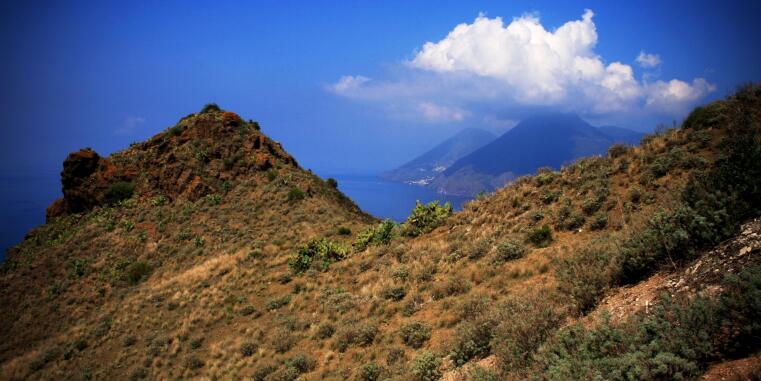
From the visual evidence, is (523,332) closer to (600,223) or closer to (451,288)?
(451,288)

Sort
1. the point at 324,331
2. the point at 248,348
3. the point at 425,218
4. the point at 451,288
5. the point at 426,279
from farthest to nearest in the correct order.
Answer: the point at 425,218
the point at 426,279
the point at 248,348
the point at 324,331
the point at 451,288

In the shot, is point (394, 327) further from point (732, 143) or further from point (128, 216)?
point (128, 216)

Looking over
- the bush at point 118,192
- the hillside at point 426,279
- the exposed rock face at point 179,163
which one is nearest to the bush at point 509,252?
the hillside at point 426,279

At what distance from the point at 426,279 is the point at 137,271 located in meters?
22.0

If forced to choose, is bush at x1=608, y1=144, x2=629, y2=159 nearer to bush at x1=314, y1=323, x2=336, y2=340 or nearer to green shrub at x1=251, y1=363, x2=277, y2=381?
bush at x1=314, y1=323, x2=336, y2=340

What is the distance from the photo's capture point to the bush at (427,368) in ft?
23.1

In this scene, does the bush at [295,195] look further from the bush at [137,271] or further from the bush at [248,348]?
the bush at [248,348]

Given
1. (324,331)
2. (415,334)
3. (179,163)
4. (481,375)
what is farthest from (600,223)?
(179,163)

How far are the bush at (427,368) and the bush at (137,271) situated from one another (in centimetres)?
2485

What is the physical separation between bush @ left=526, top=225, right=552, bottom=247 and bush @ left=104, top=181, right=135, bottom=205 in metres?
36.0

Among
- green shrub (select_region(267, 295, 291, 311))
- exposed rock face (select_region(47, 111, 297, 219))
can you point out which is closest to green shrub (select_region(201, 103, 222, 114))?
exposed rock face (select_region(47, 111, 297, 219))

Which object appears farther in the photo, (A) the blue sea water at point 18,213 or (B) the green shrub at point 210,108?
(A) the blue sea water at point 18,213

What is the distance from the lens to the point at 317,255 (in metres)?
21.3

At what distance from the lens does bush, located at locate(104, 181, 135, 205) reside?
34.5 meters
